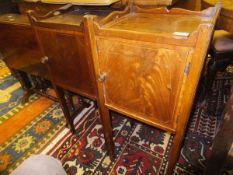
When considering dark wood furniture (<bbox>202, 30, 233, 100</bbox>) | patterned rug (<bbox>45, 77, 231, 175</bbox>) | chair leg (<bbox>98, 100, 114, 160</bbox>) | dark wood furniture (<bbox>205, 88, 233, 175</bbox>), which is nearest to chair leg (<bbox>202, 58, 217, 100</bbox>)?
dark wood furniture (<bbox>202, 30, 233, 100</bbox>)

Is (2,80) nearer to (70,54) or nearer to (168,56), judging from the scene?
(70,54)

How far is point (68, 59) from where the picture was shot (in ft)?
3.34

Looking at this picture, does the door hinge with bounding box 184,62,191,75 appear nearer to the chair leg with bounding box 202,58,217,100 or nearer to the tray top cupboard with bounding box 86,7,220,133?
the tray top cupboard with bounding box 86,7,220,133

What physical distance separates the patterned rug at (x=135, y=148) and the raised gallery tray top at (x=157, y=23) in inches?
40.6

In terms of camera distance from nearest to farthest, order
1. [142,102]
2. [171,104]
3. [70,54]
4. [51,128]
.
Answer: [171,104]
[142,102]
[70,54]
[51,128]

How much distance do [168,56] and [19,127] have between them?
1.75 metres

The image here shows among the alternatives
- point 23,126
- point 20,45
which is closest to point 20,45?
point 20,45

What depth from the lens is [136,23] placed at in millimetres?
828

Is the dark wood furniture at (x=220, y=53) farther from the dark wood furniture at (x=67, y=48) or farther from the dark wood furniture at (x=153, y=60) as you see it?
the dark wood furniture at (x=67, y=48)

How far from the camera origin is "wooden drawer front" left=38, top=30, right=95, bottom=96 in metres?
0.92

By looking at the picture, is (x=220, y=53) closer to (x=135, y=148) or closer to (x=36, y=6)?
(x=135, y=148)

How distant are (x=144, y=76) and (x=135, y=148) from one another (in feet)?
2.96

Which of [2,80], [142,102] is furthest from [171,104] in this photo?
[2,80]

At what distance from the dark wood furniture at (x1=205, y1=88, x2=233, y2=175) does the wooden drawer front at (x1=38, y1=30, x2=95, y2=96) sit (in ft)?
2.32
